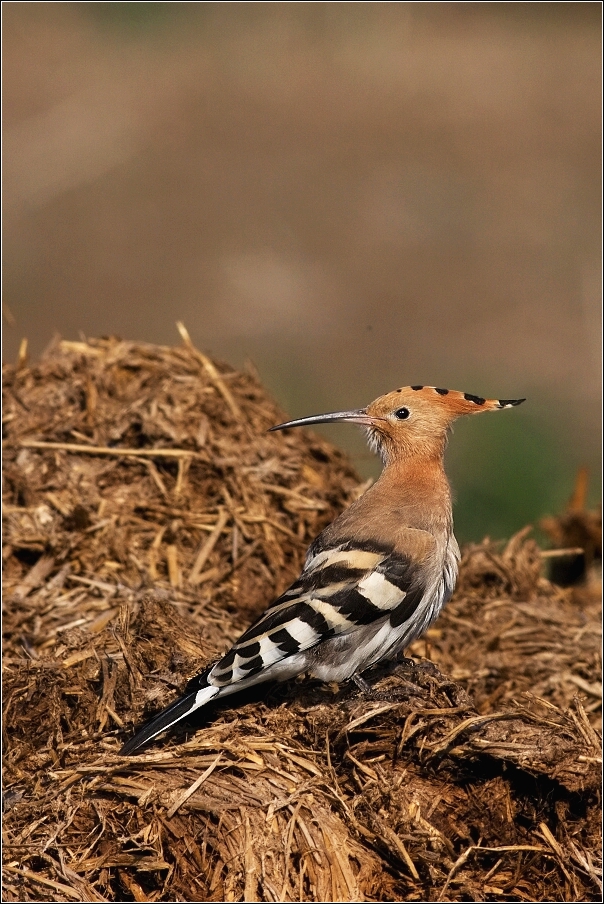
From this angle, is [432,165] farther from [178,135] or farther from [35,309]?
[35,309]

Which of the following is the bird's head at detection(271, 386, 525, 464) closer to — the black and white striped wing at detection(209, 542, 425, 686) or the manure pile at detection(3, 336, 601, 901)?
the black and white striped wing at detection(209, 542, 425, 686)

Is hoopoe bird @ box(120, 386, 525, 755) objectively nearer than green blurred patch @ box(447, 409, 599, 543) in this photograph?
Yes

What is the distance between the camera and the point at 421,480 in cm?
398

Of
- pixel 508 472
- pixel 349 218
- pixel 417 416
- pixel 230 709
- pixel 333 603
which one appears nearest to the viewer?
pixel 230 709

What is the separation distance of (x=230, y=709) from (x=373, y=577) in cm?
61

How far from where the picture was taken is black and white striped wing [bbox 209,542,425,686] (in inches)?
130

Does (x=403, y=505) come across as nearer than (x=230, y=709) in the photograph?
No

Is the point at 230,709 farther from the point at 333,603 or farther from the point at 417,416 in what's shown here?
the point at 417,416

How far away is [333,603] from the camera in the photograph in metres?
3.46

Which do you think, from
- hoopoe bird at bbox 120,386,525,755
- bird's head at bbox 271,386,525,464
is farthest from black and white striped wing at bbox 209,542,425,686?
bird's head at bbox 271,386,525,464

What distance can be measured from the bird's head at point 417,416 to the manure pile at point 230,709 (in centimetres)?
72

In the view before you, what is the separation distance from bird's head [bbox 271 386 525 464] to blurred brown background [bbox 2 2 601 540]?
2733mm

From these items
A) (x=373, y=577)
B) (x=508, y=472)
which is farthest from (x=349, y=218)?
(x=373, y=577)

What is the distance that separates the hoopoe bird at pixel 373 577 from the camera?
10.7 ft
